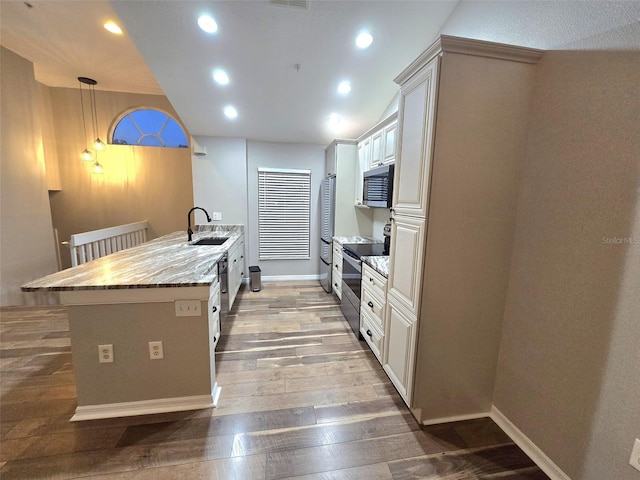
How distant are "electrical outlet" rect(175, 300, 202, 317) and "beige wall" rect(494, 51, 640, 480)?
2069mm

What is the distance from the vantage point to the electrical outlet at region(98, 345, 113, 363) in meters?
1.72

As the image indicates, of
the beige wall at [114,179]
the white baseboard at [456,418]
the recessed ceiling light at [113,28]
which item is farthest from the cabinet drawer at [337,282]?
the recessed ceiling light at [113,28]

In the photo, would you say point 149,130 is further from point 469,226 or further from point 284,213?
point 469,226

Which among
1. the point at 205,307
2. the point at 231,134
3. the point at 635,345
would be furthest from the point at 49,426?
the point at 231,134

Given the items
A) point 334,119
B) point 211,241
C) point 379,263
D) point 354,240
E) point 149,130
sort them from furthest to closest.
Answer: point 149,130 → point 334,119 → point 354,240 → point 211,241 → point 379,263

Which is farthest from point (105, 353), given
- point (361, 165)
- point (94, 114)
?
point (94, 114)

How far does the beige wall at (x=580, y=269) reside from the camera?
3.71 feet

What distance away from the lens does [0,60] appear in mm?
3297

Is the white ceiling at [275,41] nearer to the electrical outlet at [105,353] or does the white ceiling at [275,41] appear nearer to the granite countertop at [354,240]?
the granite countertop at [354,240]

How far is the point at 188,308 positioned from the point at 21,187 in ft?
12.7

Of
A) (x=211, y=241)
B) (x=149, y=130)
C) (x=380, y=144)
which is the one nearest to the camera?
(x=380, y=144)

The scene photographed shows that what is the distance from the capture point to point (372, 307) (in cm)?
241

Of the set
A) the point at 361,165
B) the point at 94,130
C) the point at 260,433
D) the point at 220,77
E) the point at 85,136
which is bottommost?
the point at 260,433

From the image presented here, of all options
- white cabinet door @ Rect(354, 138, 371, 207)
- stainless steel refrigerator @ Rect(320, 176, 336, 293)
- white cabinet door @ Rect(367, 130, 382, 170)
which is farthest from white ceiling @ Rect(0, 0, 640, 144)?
stainless steel refrigerator @ Rect(320, 176, 336, 293)
